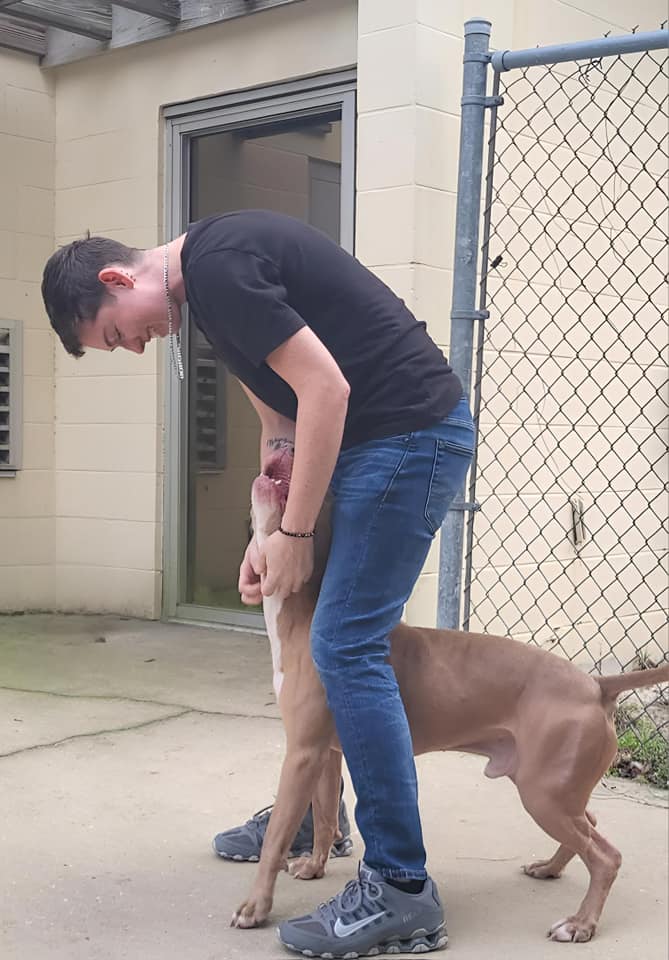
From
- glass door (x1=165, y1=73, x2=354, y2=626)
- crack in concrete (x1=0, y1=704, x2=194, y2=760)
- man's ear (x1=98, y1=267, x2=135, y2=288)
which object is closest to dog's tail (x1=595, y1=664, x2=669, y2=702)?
man's ear (x1=98, y1=267, x2=135, y2=288)

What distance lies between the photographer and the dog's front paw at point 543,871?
310 cm

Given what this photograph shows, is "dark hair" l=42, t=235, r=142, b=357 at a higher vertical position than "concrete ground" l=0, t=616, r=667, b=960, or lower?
higher

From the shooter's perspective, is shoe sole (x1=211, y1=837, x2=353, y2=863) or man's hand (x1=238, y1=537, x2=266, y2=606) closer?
Answer: man's hand (x1=238, y1=537, x2=266, y2=606)

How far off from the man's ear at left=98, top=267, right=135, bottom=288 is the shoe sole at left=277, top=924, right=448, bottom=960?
148 cm

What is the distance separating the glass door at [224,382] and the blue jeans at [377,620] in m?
3.16

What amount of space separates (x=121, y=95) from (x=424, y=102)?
230 centimetres

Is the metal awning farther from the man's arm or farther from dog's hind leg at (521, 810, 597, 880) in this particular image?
dog's hind leg at (521, 810, 597, 880)

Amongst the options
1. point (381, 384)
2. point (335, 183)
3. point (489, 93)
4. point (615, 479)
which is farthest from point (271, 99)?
point (381, 384)

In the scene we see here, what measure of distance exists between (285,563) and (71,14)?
438cm

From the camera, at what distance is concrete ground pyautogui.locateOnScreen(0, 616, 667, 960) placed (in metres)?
2.72

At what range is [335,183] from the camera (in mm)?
5621

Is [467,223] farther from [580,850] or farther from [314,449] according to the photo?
[580,850]

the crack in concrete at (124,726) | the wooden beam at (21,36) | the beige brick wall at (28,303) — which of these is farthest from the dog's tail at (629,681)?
the wooden beam at (21,36)

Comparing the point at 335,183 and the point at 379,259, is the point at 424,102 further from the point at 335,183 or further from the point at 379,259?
the point at 335,183
